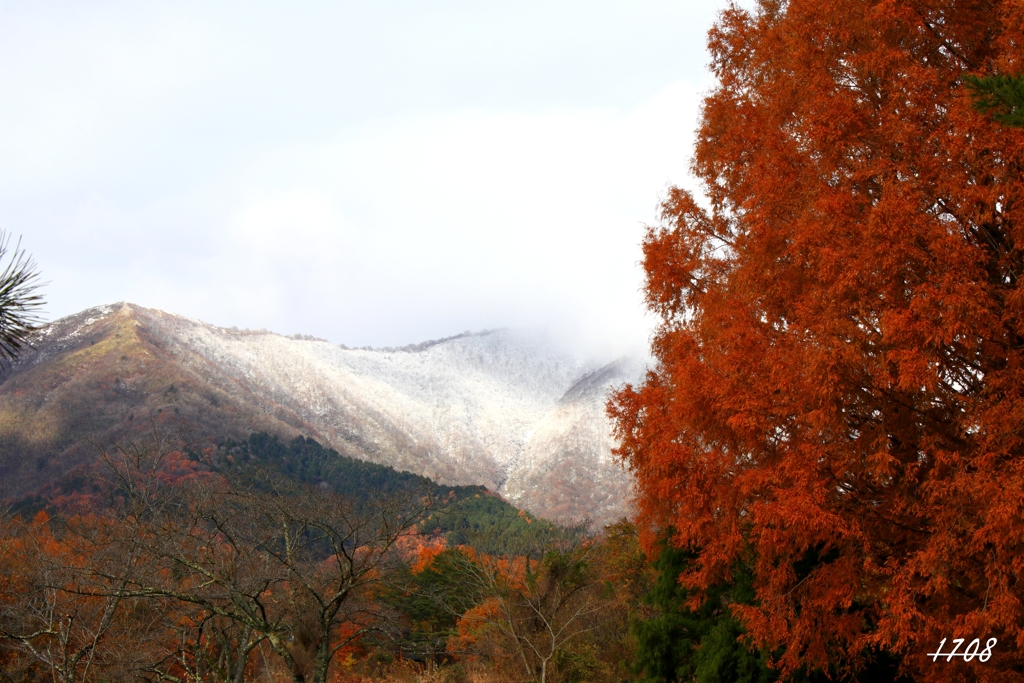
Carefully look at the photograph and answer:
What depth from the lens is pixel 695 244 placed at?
973cm

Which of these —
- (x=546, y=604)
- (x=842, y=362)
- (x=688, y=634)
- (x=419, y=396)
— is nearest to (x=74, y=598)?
(x=546, y=604)

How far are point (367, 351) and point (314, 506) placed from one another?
14497cm

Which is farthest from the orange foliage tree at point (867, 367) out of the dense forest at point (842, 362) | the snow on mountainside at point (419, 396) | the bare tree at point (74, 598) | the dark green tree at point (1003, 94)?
the snow on mountainside at point (419, 396)

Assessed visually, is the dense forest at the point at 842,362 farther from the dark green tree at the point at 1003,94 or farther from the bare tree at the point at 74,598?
the bare tree at the point at 74,598

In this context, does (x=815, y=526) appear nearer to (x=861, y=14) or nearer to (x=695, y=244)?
(x=695, y=244)

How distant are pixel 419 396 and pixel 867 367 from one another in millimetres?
141108

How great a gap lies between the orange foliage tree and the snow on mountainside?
81180mm

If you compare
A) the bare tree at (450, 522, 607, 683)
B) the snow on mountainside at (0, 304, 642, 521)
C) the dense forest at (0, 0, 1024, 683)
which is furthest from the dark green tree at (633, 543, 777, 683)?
the snow on mountainside at (0, 304, 642, 521)

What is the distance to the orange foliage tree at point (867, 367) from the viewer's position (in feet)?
20.7

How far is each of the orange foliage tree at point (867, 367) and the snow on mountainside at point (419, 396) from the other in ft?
266

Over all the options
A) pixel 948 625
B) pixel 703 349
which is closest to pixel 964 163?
pixel 703 349

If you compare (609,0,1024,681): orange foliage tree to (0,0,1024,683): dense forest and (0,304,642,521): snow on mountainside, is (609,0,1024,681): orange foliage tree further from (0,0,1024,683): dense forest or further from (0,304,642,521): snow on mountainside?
(0,304,642,521): snow on mountainside

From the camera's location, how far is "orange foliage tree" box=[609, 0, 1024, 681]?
6316 millimetres

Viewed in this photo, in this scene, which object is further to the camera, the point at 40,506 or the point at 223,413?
the point at 223,413
